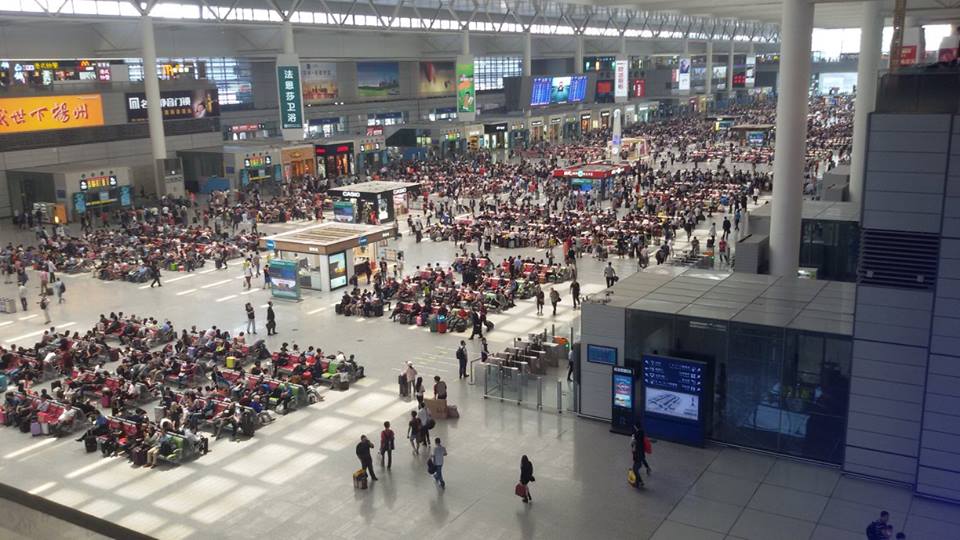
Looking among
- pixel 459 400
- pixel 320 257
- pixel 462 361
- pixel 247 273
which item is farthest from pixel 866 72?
pixel 247 273

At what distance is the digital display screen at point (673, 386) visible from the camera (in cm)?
1606

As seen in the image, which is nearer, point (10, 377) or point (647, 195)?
→ point (10, 377)

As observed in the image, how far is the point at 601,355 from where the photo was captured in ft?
57.3

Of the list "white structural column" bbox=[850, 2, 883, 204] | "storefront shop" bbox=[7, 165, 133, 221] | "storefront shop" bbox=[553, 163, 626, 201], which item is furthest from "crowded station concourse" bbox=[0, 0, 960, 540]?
"storefront shop" bbox=[553, 163, 626, 201]

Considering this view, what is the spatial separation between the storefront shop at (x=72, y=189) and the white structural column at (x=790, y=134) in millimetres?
35543

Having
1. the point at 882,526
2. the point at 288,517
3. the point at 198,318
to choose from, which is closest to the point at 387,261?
the point at 198,318

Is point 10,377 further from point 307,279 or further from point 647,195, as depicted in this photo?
point 647,195

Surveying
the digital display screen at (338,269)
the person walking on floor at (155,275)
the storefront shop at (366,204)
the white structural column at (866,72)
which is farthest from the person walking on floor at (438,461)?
the storefront shop at (366,204)

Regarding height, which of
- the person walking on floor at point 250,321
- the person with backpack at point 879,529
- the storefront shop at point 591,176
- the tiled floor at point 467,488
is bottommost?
the tiled floor at point 467,488

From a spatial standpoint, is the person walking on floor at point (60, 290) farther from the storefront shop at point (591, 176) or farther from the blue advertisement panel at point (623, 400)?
the storefront shop at point (591, 176)

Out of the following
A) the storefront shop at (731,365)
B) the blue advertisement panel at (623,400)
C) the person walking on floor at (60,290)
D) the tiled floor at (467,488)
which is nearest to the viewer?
the tiled floor at (467,488)

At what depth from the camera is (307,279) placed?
30844 mm

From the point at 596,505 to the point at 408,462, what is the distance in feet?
13.0

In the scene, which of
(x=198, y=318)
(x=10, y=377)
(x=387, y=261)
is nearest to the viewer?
(x=10, y=377)
